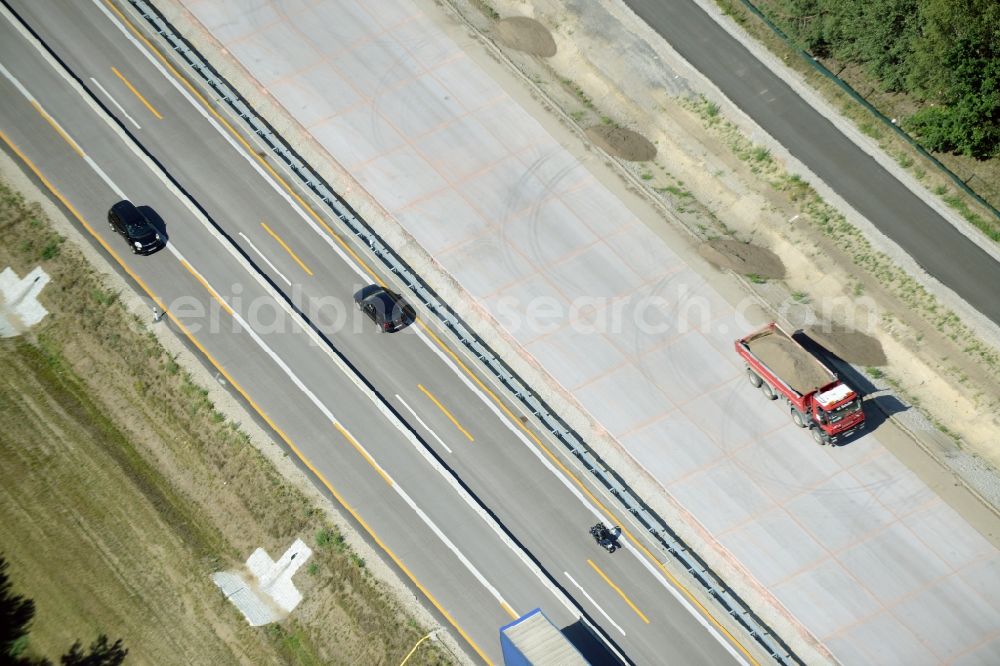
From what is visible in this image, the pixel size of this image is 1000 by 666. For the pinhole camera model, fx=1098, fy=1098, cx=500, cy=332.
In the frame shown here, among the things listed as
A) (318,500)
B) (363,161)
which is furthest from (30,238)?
(318,500)

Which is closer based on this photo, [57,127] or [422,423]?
[422,423]

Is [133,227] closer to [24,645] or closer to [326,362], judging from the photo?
[326,362]

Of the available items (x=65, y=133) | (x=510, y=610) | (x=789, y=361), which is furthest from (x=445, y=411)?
(x=65, y=133)

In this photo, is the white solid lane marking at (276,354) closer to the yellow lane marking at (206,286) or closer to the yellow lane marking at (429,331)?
the yellow lane marking at (206,286)

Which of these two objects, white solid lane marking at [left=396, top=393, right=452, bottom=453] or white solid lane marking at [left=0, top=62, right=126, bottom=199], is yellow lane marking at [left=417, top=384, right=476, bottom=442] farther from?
white solid lane marking at [left=0, top=62, right=126, bottom=199]

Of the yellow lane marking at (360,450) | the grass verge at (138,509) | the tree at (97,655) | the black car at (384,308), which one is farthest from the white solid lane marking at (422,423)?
the tree at (97,655)

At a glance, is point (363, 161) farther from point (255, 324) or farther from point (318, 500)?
point (318, 500)
